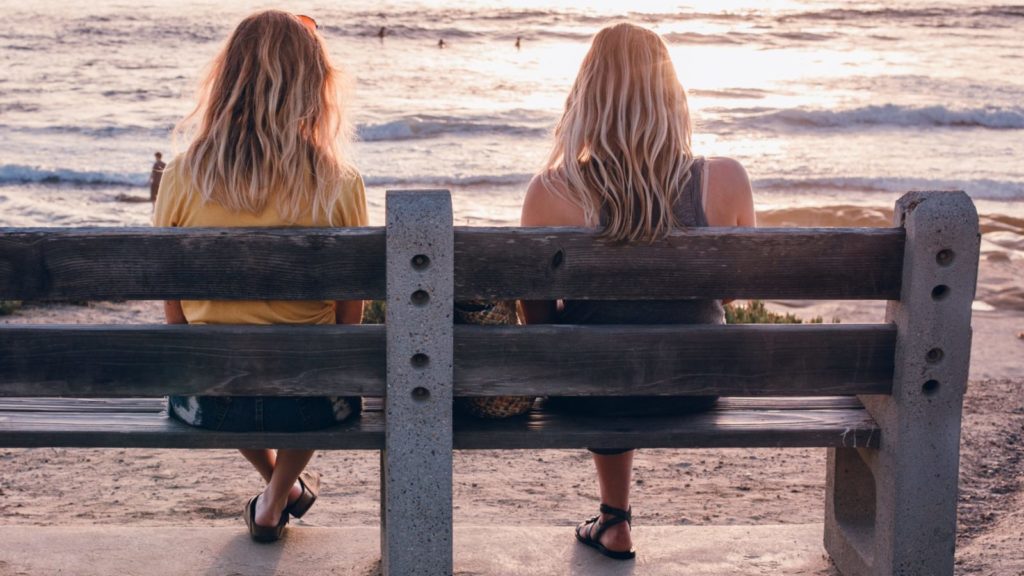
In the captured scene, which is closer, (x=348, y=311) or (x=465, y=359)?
(x=465, y=359)

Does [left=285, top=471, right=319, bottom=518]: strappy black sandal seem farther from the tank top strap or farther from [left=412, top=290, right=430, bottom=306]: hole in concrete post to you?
the tank top strap

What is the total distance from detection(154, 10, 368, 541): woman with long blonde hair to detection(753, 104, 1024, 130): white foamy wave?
2216 centimetres

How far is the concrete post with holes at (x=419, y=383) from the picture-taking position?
2.94m

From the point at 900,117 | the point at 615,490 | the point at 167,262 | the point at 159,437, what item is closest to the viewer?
the point at 167,262

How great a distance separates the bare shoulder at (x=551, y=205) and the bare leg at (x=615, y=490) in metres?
0.83

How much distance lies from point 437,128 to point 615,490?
804 inches

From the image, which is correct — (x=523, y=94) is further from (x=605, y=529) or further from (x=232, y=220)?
(x=232, y=220)

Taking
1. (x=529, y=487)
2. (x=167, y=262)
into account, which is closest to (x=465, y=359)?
(x=167, y=262)

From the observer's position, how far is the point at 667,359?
3.07 m

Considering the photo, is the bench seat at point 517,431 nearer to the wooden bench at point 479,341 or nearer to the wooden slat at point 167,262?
the wooden bench at point 479,341

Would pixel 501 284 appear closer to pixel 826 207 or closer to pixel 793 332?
pixel 793 332

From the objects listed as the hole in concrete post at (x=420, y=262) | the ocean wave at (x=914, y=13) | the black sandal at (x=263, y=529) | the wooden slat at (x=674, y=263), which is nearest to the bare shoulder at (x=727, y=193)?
the wooden slat at (x=674, y=263)

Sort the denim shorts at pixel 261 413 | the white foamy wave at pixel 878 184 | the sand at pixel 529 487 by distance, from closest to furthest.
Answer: the denim shorts at pixel 261 413 → the sand at pixel 529 487 → the white foamy wave at pixel 878 184

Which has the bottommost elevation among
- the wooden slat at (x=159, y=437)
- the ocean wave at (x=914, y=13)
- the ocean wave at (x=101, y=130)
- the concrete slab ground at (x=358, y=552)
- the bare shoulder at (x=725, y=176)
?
the ocean wave at (x=101, y=130)
